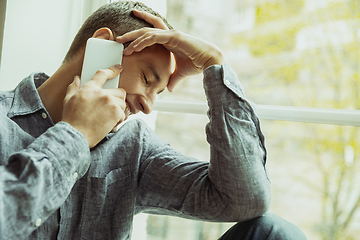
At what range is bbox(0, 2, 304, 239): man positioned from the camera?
0.68 metres

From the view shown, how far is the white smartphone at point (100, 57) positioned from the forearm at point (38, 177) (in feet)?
0.82

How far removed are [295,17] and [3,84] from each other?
49.6 inches

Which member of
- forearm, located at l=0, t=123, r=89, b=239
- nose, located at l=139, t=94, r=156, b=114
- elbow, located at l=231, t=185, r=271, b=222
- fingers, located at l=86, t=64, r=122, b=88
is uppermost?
fingers, located at l=86, t=64, r=122, b=88

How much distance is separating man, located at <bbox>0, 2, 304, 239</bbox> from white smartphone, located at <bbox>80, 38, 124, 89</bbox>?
0.03 metres

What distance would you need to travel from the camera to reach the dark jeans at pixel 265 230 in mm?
766

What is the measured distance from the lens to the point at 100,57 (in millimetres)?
880

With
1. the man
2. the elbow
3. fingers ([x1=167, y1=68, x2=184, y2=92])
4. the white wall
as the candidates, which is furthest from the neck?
the elbow

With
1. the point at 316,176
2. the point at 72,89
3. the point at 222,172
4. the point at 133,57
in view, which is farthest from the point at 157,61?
the point at 316,176

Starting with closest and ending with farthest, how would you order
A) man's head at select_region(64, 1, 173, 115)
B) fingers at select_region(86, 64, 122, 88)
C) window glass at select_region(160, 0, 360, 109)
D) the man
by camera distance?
1. the man
2. fingers at select_region(86, 64, 122, 88)
3. man's head at select_region(64, 1, 173, 115)
4. window glass at select_region(160, 0, 360, 109)

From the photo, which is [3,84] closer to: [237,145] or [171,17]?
[171,17]

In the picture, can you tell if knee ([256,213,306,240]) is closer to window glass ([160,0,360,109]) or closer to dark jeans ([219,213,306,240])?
dark jeans ([219,213,306,240])

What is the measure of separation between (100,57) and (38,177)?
0.43 metres

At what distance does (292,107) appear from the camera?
1.09m

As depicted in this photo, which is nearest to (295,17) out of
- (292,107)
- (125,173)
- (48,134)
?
(292,107)
